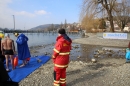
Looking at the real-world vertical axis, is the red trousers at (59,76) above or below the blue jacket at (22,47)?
below

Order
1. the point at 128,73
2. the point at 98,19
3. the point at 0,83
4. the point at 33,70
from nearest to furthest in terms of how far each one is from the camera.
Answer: the point at 0,83
the point at 128,73
the point at 33,70
the point at 98,19

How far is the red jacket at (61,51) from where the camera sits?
4574 mm

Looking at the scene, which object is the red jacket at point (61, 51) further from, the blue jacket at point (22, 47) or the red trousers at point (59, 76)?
the blue jacket at point (22, 47)

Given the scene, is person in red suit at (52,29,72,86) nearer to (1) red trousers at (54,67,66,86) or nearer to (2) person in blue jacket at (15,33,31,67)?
(1) red trousers at (54,67,66,86)

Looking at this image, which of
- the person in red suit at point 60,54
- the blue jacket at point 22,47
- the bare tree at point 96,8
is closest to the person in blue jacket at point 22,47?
the blue jacket at point 22,47

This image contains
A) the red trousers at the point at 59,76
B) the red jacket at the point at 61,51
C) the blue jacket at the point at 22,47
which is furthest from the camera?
the blue jacket at the point at 22,47

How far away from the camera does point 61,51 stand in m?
4.66

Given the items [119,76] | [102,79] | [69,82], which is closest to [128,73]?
[119,76]

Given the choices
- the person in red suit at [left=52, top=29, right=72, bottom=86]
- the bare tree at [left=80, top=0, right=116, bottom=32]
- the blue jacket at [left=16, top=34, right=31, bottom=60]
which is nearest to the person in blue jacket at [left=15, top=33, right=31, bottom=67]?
the blue jacket at [left=16, top=34, right=31, bottom=60]

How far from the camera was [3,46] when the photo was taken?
6.98m

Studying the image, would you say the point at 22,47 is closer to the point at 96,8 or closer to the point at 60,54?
the point at 60,54

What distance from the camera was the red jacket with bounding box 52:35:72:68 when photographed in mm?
4574

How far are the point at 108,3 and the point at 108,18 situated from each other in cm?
303

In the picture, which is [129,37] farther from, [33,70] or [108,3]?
[33,70]
